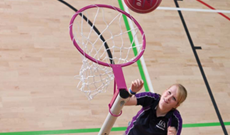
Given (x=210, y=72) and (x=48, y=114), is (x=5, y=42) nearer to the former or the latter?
(x=48, y=114)

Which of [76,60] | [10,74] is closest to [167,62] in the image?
[76,60]

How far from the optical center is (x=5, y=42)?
202 inches

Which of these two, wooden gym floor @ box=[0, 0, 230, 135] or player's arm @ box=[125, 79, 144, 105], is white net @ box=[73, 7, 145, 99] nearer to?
wooden gym floor @ box=[0, 0, 230, 135]

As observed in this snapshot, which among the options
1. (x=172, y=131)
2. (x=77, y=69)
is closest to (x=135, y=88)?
(x=172, y=131)

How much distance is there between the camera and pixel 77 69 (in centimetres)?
514

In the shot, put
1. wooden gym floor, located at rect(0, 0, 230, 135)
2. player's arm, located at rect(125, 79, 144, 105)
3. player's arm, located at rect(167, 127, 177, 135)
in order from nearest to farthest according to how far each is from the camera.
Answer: player's arm, located at rect(125, 79, 144, 105) < player's arm, located at rect(167, 127, 177, 135) < wooden gym floor, located at rect(0, 0, 230, 135)

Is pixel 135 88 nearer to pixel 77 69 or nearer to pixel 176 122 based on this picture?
pixel 176 122

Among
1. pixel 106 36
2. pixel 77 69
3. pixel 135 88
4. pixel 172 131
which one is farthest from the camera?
pixel 106 36

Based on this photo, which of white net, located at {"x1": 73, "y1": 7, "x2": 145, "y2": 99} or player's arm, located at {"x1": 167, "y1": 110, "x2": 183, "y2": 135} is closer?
player's arm, located at {"x1": 167, "y1": 110, "x2": 183, "y2": 135}

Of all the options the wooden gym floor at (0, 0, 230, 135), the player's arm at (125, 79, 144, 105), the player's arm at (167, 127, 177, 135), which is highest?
the player's arm at (125, 79, 144, 105)

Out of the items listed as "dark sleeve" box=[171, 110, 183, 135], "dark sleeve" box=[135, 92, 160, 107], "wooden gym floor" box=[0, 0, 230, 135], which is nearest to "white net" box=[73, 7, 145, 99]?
"wooden gym floor" box=[0, 0, 230, 135]

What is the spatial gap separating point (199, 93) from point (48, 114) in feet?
7.19

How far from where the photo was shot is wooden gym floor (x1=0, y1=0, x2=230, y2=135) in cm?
462

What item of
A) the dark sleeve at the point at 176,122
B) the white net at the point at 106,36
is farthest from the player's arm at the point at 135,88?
the white net at the point at 106,36
